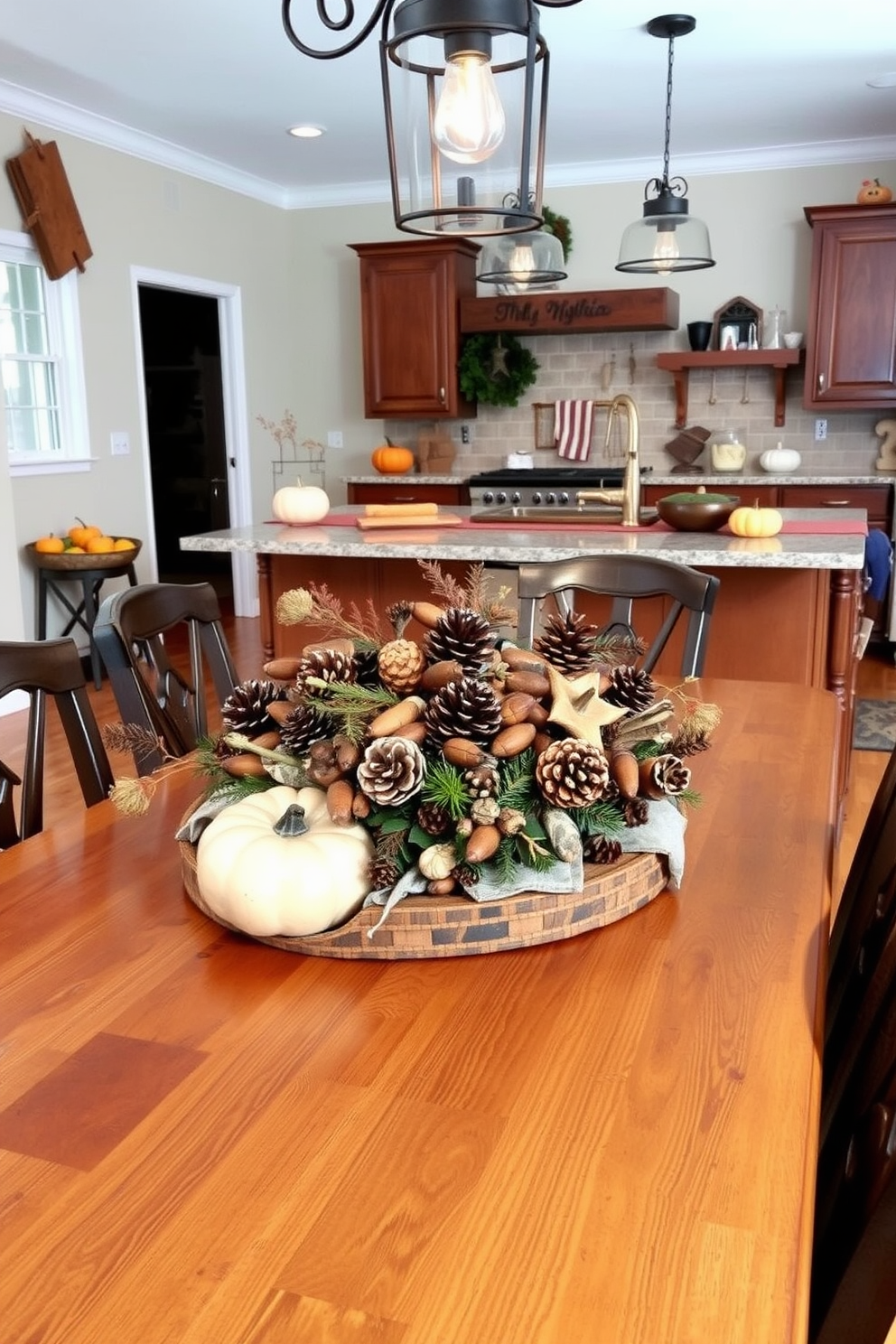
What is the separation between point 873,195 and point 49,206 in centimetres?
404

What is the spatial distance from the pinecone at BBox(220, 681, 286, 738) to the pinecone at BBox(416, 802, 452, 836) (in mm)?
255

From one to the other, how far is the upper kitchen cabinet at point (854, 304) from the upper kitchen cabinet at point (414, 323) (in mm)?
1967

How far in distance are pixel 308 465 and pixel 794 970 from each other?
6.81m

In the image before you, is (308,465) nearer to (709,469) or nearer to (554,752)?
(709,469)

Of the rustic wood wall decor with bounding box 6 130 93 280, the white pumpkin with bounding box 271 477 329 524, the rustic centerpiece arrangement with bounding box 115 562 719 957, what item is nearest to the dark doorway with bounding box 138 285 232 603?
the rustic wood wall decor with bounding box 6 130 93 280

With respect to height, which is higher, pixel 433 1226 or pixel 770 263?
pixel 770 263

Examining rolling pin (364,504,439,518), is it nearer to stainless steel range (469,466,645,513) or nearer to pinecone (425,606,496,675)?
stainless steel range (469,466,645,513)

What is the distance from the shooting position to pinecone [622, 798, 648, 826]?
113 centimetres

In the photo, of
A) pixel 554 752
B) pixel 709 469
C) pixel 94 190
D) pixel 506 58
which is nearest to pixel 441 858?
pixel 554 752

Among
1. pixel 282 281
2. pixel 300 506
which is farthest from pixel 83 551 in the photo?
pixel 282 281

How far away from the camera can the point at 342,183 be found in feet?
23.1

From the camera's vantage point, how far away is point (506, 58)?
120cm

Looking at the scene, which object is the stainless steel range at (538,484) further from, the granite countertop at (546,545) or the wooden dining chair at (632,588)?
the wooden dining chair at (632,588)

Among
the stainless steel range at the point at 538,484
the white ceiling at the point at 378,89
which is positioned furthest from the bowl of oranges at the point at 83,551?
the stainless steel range at the point at 538,484
